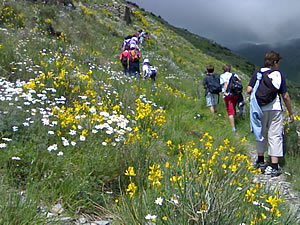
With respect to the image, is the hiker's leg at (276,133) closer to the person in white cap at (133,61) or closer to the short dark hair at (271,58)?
the short dark hair at (271,58)

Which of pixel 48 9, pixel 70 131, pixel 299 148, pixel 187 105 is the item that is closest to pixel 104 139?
pixel 70 131

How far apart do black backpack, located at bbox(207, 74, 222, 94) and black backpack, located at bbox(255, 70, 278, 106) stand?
2.94m

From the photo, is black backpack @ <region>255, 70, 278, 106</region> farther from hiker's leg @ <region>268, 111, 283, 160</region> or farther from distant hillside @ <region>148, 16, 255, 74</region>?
distant hillside @ <region>148, 16, 255, 74</region>

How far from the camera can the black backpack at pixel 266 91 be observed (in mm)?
4266

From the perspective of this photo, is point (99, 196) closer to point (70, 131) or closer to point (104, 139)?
point (104, 139)

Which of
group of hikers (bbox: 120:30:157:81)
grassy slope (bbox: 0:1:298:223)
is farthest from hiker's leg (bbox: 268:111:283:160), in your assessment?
group of hikers (bbox: 120:30:157:81)

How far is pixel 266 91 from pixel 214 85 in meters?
3.11

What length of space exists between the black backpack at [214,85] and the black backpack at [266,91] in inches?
116

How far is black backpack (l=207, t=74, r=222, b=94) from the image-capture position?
7354 mm

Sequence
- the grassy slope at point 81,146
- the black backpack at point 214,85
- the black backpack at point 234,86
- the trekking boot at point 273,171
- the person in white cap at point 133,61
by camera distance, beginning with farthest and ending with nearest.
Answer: the person in white cap at point 133,61
the black backpack at point 214,85
the black backpack at point 234,86
the trekking boot at point 273,171
the grassy slope at point 81,146

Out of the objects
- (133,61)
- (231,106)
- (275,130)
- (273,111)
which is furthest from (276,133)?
(133,61)

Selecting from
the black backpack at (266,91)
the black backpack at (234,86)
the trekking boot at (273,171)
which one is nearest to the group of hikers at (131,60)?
the black backpack at (234,86)

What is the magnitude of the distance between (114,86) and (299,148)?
432 centimetres

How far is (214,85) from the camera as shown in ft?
24.2
